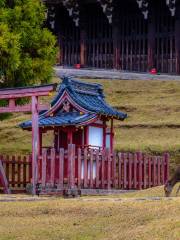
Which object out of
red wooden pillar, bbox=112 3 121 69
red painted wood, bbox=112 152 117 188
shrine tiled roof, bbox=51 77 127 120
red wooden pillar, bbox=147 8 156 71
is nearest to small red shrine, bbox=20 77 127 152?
shrine tiled roof, bbox=51 77 127 120

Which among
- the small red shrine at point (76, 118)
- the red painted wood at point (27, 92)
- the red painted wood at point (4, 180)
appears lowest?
the red painted wood at point (4, 180)

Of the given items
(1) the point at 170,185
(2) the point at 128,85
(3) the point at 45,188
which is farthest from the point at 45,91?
(2) the point at 128,85

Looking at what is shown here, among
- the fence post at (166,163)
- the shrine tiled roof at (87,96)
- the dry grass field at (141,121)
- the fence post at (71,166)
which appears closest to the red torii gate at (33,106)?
the fence post at (71,166)

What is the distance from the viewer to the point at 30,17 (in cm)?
2773

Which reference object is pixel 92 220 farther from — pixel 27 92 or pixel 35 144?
pixel 27 92

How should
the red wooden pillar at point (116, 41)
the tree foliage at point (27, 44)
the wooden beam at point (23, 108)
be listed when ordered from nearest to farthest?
the wooden beam at point (23, 108) → the tree foliage at point (27, 44) → the red wooden pillar at point (116, 41)

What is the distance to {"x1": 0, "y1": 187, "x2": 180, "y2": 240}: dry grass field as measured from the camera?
508 inches

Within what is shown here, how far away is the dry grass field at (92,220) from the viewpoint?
42.4ft

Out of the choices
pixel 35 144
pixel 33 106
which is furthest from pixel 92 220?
pixel 33 106

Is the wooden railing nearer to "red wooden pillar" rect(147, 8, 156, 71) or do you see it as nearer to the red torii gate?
the red torii gate

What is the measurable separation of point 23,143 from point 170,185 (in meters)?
14.3

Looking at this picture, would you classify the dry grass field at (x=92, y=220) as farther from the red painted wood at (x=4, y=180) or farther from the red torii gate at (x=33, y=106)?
the red painted wood at (x=4, y=180)

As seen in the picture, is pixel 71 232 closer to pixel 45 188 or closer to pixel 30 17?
pixel 45 188

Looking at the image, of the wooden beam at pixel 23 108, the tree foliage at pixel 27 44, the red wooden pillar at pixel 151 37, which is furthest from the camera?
the red wooden pillar at pixel 151 37
